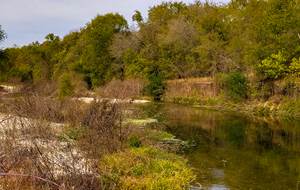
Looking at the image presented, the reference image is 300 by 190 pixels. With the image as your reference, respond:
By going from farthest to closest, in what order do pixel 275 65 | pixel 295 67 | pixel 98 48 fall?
pixel 98 48
pixel 275 65
pixel 295 67

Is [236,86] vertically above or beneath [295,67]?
beneath

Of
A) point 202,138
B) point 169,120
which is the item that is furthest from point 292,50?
point 202,138

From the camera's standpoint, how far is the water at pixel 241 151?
20547 mm

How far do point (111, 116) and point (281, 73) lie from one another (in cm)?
3827

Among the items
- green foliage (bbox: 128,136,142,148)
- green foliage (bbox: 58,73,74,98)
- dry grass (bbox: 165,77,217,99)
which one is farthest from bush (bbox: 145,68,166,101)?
green foliage (bbox: 128,136,142,148)

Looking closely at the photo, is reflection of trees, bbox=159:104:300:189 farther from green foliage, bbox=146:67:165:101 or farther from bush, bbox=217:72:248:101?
green foliage, bbox=146:67:165:101

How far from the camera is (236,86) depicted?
199ft

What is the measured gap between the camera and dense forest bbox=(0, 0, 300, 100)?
5769 centimetres

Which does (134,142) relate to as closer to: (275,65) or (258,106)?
(258,106)

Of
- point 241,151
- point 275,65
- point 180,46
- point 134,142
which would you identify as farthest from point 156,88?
point 134,142

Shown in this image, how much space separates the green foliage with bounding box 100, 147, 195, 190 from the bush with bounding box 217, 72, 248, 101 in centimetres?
3976

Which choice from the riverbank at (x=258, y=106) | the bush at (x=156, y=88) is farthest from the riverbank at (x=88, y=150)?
the bush at (x=156, y=88)

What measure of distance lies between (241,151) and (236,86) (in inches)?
1309

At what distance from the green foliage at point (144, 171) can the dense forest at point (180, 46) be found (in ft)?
90.1
